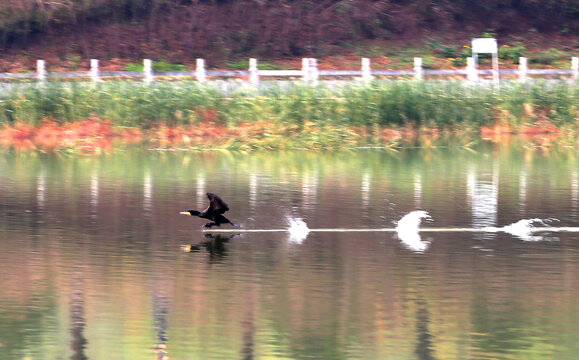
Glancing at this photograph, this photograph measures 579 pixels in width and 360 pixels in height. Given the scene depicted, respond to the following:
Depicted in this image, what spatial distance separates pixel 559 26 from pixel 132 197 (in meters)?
36.1

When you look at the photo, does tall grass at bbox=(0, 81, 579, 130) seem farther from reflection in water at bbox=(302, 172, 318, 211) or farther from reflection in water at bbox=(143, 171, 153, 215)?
reflection in water at bbox=(143, 171, 153, 215)

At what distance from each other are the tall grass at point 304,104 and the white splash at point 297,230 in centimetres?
1268

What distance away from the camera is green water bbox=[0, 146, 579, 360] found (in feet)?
34.8

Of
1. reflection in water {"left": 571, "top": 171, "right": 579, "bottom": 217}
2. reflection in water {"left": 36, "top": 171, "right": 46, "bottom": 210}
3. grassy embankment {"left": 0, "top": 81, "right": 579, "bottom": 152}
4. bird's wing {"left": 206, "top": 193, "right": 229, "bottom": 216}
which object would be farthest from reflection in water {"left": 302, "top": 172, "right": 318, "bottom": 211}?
grassy embankment {"left": 0, "top": 81, "right": 579, "bottom": 152}

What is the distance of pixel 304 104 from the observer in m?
30.8

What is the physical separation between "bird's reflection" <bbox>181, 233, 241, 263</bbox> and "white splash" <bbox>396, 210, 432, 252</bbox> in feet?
7.62

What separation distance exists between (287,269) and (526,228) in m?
4.74

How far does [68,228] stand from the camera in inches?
688

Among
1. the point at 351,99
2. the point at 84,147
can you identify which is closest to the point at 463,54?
the point at 351,99

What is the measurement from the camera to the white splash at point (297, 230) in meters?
16.5

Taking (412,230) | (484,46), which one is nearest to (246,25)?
(484,46)

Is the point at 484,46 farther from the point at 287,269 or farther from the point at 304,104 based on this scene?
the point at 287,269

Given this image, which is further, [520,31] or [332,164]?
[520,31]

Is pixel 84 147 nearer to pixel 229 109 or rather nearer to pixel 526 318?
pixel 229 109
